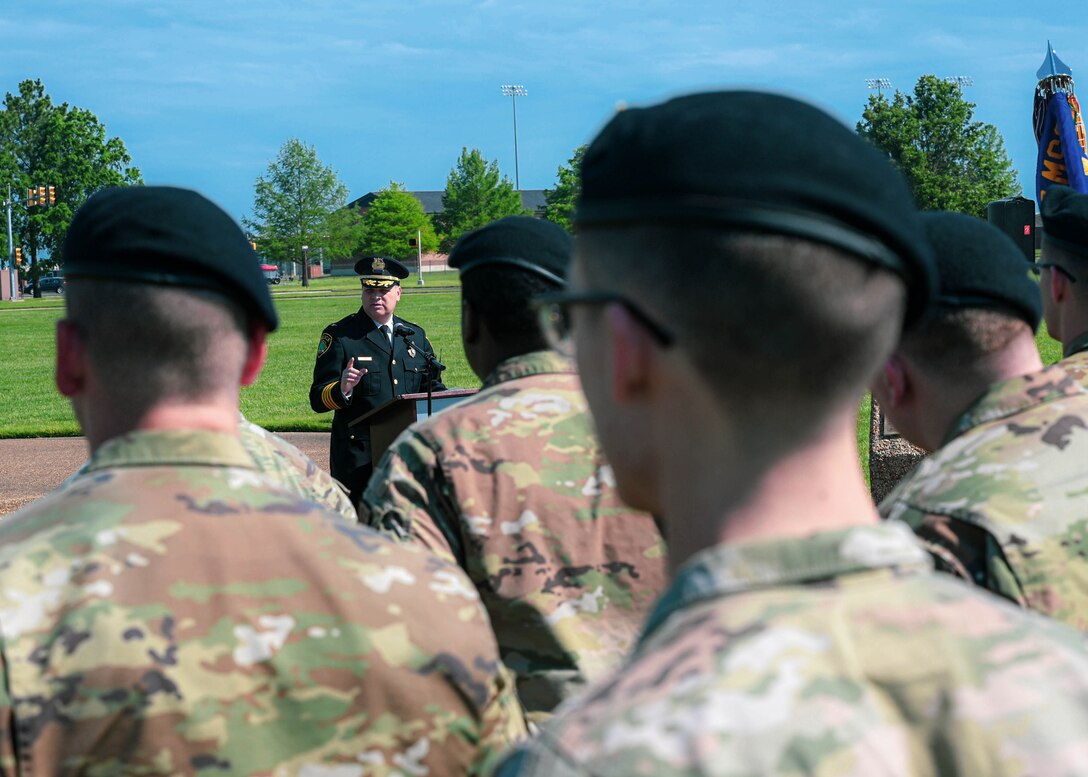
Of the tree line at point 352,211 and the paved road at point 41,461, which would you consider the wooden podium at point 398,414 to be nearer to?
the paved road at point 41,461

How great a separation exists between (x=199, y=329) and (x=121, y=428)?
227 millimetres

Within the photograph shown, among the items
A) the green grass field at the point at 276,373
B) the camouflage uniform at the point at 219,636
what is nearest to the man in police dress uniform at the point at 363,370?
the green grass field at the point at 276,373

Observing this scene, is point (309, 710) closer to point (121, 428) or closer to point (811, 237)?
point (121, 428)

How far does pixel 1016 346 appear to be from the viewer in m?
2.95

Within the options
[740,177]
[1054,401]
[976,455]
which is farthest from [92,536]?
[1054,401]

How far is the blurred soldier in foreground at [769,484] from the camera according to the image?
46.6 inches

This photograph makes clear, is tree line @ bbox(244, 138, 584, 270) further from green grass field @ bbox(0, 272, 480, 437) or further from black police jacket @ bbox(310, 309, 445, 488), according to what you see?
black police jacket @ bbox(310, 309, 445, 488)

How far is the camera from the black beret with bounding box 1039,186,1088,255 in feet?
13.6

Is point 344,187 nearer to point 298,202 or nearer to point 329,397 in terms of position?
point 298,202

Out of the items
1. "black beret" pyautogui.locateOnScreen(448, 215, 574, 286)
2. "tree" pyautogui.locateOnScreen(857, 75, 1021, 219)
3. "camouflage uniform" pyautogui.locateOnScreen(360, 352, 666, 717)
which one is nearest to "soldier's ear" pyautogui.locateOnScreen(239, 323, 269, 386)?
"camouflage uniform" pyautogui.locateOnScreen(360, 352, 666, 717)

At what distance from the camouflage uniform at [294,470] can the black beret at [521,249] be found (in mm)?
781

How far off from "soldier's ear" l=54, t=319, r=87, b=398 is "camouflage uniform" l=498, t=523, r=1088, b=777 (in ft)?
4.44

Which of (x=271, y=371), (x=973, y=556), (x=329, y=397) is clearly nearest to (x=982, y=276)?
(x=973, y=556)

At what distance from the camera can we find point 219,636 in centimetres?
210
